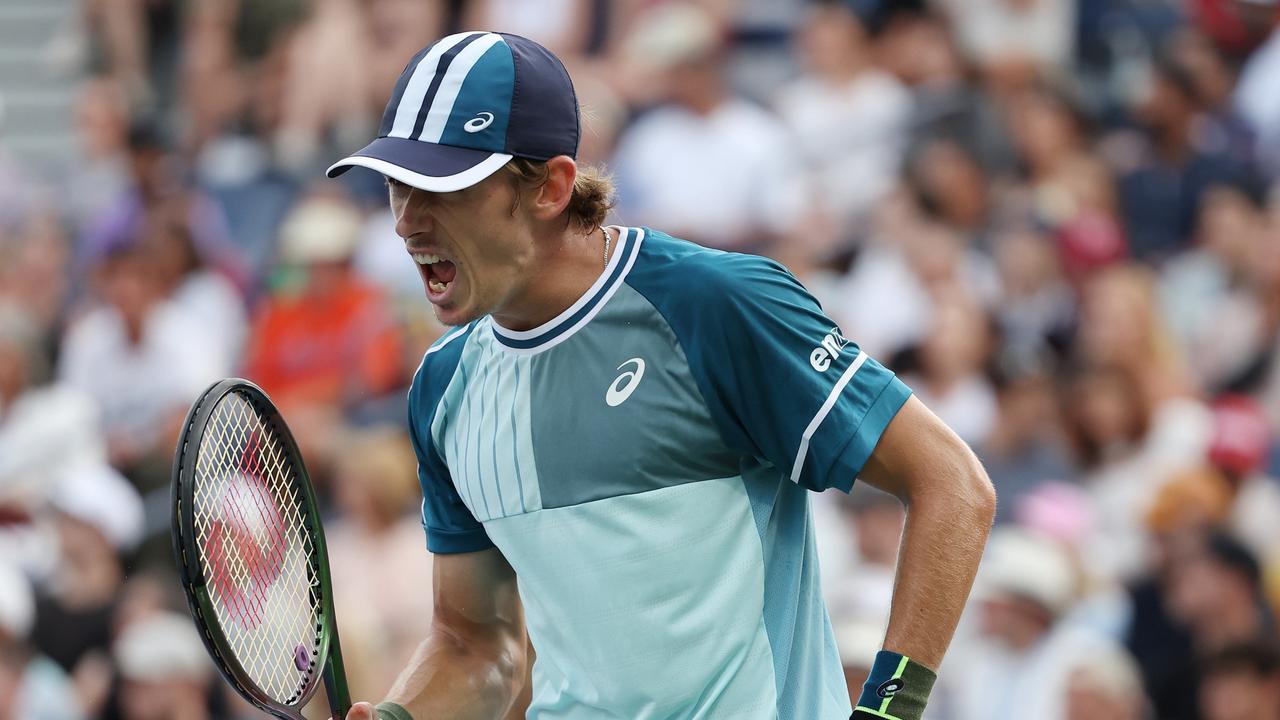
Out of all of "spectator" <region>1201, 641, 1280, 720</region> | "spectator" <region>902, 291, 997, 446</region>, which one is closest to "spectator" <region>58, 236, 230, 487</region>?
"spectator" <region>902, 291, 997, 446</region>

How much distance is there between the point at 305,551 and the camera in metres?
3.50

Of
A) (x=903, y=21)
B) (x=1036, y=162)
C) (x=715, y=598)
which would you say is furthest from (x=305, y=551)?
(x=903, y=21)

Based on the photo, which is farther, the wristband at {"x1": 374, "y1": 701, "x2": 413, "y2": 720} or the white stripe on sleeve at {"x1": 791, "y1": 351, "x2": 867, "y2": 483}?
the wristband at {"x1": 374, "y1": 701, "x2": 413, "y2": 720}

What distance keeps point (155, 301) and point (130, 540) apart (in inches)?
67.9

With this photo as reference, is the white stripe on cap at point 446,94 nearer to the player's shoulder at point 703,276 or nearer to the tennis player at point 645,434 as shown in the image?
the tennis player at point 645,434

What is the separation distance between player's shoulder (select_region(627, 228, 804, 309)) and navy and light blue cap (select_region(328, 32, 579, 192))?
0.23 metres

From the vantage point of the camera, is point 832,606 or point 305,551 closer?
point 305,551

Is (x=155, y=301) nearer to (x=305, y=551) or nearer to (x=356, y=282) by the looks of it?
(x=356, y=282)

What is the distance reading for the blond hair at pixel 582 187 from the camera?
3162mm

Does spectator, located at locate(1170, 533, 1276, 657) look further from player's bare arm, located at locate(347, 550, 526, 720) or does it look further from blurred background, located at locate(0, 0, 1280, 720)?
player's bare arm, located at locate(347, 550, 526, 720)

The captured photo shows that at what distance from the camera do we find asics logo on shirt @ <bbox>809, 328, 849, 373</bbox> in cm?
301

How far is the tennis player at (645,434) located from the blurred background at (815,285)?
2.49 meters

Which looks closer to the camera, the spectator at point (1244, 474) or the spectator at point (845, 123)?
the spectator at point (1244, 474)

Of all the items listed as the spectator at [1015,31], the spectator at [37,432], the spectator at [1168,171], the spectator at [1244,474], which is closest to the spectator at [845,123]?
the spectator at [1015,31]
